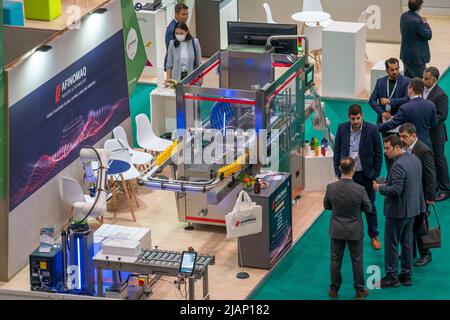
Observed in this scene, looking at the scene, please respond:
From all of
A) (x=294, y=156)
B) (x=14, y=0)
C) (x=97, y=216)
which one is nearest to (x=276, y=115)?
(x=294, y=156)

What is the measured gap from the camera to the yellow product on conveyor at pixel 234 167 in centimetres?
1059

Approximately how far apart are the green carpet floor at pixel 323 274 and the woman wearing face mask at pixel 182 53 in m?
2.74

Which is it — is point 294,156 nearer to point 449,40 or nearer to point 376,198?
point 376,198

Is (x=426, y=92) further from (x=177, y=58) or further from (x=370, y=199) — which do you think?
(x=177, y=58)

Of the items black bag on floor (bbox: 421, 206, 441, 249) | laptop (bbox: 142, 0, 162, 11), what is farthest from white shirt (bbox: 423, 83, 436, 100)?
laptop (bbox: 142, 0, 162, 11)

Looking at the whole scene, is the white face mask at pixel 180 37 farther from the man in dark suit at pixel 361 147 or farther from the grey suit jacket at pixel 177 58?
the man in dark suit at pixel 361 147

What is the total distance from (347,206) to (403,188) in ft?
1.71

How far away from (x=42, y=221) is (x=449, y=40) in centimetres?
804

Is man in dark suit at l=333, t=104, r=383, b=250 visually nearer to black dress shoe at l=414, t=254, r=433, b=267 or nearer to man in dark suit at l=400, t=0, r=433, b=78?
black dress shoe at l=414, t=254, r=433, b=267

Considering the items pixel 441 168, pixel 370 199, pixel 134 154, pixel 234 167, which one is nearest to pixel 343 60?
pixel 441 168

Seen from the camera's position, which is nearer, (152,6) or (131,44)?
(131,44)

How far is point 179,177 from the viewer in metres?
11.1

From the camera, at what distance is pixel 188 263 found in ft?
29.8

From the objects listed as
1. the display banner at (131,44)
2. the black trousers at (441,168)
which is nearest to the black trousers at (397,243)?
the black trousers at (441,168)
